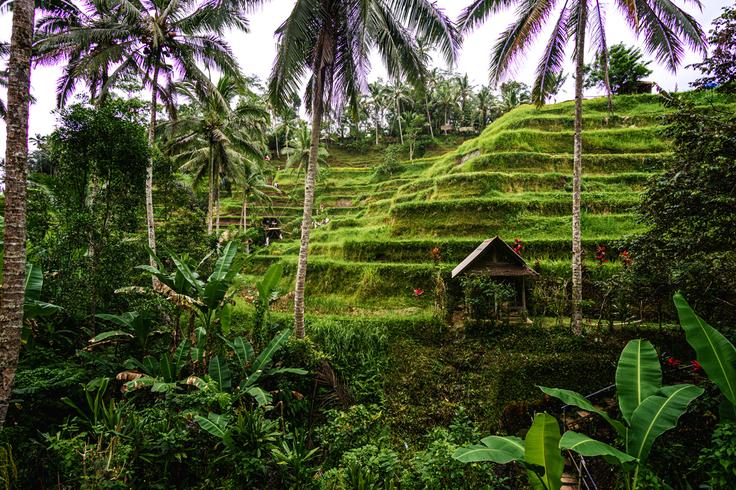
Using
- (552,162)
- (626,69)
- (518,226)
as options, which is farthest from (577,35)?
(626,69)

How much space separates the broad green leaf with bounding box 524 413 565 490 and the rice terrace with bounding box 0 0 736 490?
0.02 metres

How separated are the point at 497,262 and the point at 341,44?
25.1 ft

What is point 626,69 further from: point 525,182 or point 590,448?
point 590,448

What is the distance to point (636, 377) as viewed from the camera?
149 inches

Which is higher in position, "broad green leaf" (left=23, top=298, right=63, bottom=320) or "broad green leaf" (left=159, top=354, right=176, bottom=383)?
"broad green leaf" (left=23, top=298, right=63, bottom=320)

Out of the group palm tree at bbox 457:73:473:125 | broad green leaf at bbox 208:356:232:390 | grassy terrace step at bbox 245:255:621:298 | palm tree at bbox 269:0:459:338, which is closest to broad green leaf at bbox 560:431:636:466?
broad green leaf at bbox 208:356:232:390

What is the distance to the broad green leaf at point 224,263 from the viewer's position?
6.85 m

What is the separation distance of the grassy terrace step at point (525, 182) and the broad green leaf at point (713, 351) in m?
13.8

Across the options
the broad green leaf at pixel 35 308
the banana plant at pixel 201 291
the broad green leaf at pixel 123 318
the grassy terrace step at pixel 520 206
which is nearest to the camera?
the broad green leaf at pixel 35 308

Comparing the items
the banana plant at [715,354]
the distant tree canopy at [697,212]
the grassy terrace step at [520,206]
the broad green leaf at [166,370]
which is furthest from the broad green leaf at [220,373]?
the grassy terrace step at [520,206]

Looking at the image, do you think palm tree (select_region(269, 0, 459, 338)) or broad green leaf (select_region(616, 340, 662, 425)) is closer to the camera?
broad green leaf (select_region(616, 340, 662, 425))

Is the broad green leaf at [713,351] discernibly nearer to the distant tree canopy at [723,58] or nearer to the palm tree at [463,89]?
the distant tree canopy at [723,58]

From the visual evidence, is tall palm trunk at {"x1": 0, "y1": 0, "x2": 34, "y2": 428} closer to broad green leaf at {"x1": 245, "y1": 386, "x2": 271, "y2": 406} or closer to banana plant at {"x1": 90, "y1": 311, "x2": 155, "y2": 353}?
banana plant at {"x1": 90, "y1": 311, "x2": 155, "y2": 353}

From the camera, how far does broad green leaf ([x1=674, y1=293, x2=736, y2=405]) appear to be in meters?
3.44
